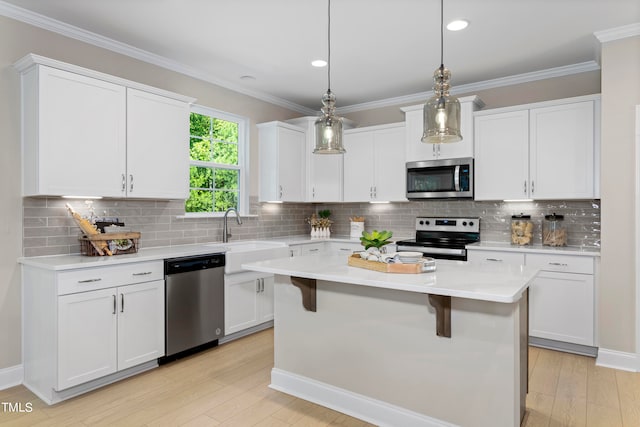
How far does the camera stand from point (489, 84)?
4512mm

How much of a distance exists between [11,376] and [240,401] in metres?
1.73

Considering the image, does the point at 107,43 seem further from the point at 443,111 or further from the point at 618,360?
the point at 618,360

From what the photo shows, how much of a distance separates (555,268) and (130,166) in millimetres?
3799

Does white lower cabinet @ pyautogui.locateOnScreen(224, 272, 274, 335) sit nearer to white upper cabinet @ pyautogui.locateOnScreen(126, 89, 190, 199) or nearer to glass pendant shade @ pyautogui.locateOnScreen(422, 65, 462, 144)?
white upper cabinet @ pyautogui.locateOnScreen(126, 89, 190, 199)

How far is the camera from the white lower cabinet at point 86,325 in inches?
105

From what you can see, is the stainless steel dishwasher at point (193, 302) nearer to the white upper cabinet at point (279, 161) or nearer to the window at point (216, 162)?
the window at point (216, 162)

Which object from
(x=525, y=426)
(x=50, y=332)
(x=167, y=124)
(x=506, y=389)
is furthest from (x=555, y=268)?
(x=50, y=332)

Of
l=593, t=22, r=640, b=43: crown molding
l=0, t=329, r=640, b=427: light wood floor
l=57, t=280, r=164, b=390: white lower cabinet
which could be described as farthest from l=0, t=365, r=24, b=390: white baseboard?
l=593, t=22, r=640, b=43: crown molding

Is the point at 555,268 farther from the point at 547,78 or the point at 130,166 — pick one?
the point at 130,166

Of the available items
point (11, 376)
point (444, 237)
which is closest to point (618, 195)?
point (444, 237)

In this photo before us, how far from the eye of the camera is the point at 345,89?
15.9ft

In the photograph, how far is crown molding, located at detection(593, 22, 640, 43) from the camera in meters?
3.20

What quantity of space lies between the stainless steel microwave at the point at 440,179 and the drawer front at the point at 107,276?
9.32 feet

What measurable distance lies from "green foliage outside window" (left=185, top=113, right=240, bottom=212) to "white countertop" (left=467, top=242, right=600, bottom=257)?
108 inches
